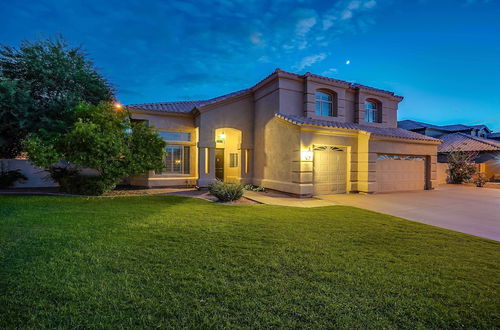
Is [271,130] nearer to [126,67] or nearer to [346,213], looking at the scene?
[346,213]

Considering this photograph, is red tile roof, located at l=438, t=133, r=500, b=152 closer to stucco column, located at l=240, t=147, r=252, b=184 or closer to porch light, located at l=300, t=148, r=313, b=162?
porch light, located at l=300, t=148, r=313, b=162

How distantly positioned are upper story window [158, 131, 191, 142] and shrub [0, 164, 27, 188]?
8176 mm

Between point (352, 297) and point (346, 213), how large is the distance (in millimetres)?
4713

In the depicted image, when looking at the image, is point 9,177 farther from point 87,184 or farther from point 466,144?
point 466,144

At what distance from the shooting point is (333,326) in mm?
2238

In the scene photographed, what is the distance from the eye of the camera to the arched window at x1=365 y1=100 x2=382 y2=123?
1467 cm

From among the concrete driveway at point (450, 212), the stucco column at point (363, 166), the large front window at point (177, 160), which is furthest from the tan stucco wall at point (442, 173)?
the large front window at point (177, 160)

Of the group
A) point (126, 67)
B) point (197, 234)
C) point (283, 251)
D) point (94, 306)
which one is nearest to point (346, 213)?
point (283, 251)

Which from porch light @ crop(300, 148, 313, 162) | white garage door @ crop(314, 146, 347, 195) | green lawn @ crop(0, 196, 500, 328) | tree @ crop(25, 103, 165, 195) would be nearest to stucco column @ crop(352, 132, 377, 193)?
white garage door @ crop(314, 146, 347, 195)

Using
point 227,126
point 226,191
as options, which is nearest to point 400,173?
point 227,126

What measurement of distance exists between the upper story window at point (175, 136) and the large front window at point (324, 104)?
25.1ft

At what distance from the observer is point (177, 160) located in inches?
532

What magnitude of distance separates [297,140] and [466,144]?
71.6ft

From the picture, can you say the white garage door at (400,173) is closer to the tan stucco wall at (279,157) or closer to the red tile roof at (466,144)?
the tan stucco wall at (279,157)
